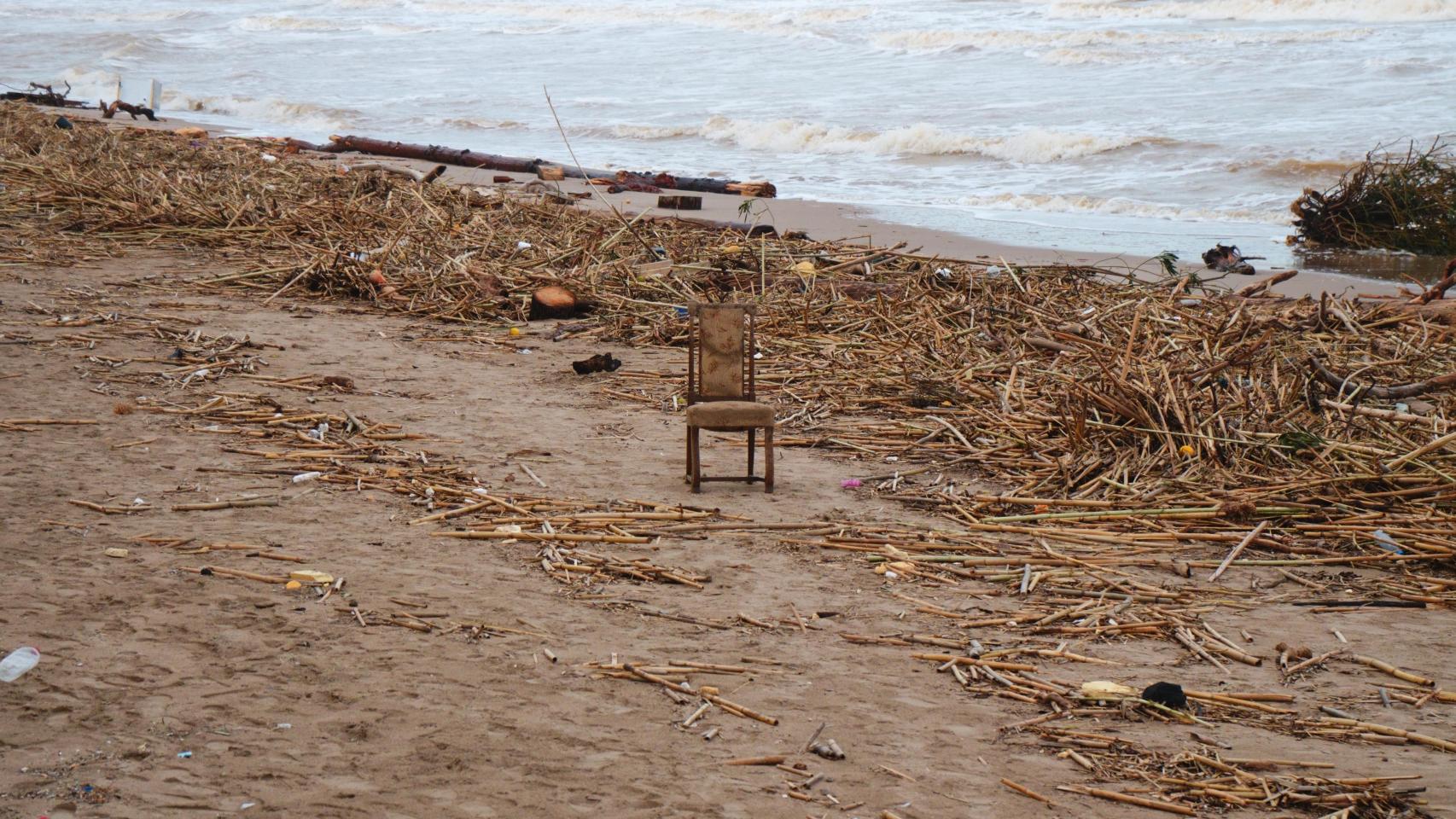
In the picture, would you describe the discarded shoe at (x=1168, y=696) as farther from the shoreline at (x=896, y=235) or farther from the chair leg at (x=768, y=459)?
the shoreline at (x=896, y=235)

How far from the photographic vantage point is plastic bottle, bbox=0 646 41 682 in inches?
113

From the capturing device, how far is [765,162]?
17.0 m

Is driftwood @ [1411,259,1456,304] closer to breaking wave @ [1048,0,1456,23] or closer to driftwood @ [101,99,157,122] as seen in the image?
driftwood @ [101,99,157,122]

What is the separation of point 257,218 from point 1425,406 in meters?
7.84

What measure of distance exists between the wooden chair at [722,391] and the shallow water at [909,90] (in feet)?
22.3

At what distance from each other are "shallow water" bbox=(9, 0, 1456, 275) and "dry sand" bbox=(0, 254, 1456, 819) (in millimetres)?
7712

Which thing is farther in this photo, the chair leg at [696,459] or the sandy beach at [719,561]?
the chair leg at [696,459]

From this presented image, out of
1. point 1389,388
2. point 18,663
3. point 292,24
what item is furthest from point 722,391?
point 292,24

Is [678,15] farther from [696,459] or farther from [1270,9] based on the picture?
[696,459]

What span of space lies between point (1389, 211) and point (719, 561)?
363 inches

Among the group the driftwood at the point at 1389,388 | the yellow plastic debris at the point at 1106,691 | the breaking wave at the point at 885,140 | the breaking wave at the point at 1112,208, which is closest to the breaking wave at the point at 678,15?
the breaking wave at the point at 885,140

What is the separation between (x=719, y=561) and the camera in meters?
4.08

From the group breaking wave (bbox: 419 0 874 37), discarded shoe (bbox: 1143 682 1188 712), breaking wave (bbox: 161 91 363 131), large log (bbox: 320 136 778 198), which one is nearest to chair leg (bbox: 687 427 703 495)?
discarded shoe (bbox: 1143 682 1188 712)

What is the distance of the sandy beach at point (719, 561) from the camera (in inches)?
109
